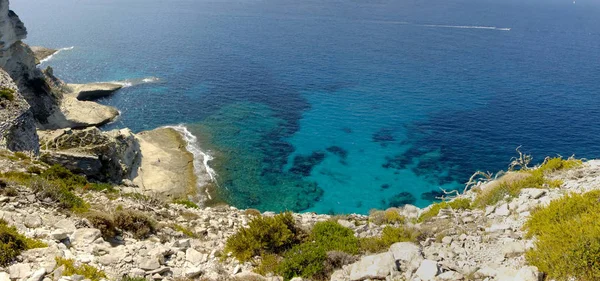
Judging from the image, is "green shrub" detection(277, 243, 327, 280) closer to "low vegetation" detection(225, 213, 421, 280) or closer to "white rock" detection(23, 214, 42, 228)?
"low vegetation" detection(225, 213, 421, 280)

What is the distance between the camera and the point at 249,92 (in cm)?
7925

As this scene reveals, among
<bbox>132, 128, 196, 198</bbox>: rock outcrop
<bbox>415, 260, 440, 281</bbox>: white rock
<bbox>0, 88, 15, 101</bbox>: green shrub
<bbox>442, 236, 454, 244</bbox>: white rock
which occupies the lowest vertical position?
<bbox>132, 128, 196, 198</bbox>: rock outcrop

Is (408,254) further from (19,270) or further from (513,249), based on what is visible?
(19,270)

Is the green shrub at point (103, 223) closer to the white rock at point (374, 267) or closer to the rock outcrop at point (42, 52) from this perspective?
the white rock at point (374, 267)

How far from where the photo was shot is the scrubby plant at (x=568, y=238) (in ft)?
35.7

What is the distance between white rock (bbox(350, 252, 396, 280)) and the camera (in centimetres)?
1310

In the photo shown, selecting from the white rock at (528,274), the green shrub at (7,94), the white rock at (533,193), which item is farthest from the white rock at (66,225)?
the green shrub at (7,94)

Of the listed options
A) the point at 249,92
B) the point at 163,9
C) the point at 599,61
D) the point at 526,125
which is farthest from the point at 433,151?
the point at 163,9

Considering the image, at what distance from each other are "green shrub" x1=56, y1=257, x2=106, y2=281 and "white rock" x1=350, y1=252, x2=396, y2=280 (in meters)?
8.50

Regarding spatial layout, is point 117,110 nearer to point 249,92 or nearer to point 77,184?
point 249,92

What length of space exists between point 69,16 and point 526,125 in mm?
164863

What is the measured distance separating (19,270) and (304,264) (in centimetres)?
926

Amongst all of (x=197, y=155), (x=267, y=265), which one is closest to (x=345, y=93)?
(x=197, y=155)

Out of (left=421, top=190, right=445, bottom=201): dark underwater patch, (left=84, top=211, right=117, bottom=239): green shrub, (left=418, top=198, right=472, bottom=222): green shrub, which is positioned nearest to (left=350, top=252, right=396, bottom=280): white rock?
(left=418, top=198, right=472, bottom=222): green shrub
